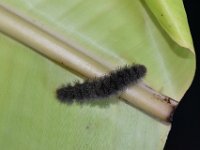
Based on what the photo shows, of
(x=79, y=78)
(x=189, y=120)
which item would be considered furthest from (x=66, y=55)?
(x=189, y=120)

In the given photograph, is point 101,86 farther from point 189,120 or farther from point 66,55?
point 189,120

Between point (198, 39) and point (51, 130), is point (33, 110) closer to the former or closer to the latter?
point (51, 130)

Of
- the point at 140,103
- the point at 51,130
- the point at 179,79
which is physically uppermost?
the point at 179,79

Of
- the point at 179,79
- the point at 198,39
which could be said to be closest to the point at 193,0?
the point at 198,39

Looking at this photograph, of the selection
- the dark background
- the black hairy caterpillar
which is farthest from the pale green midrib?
the dark background

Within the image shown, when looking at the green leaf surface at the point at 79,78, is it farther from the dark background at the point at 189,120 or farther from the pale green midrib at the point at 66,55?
the dark background at the point at 189,120
